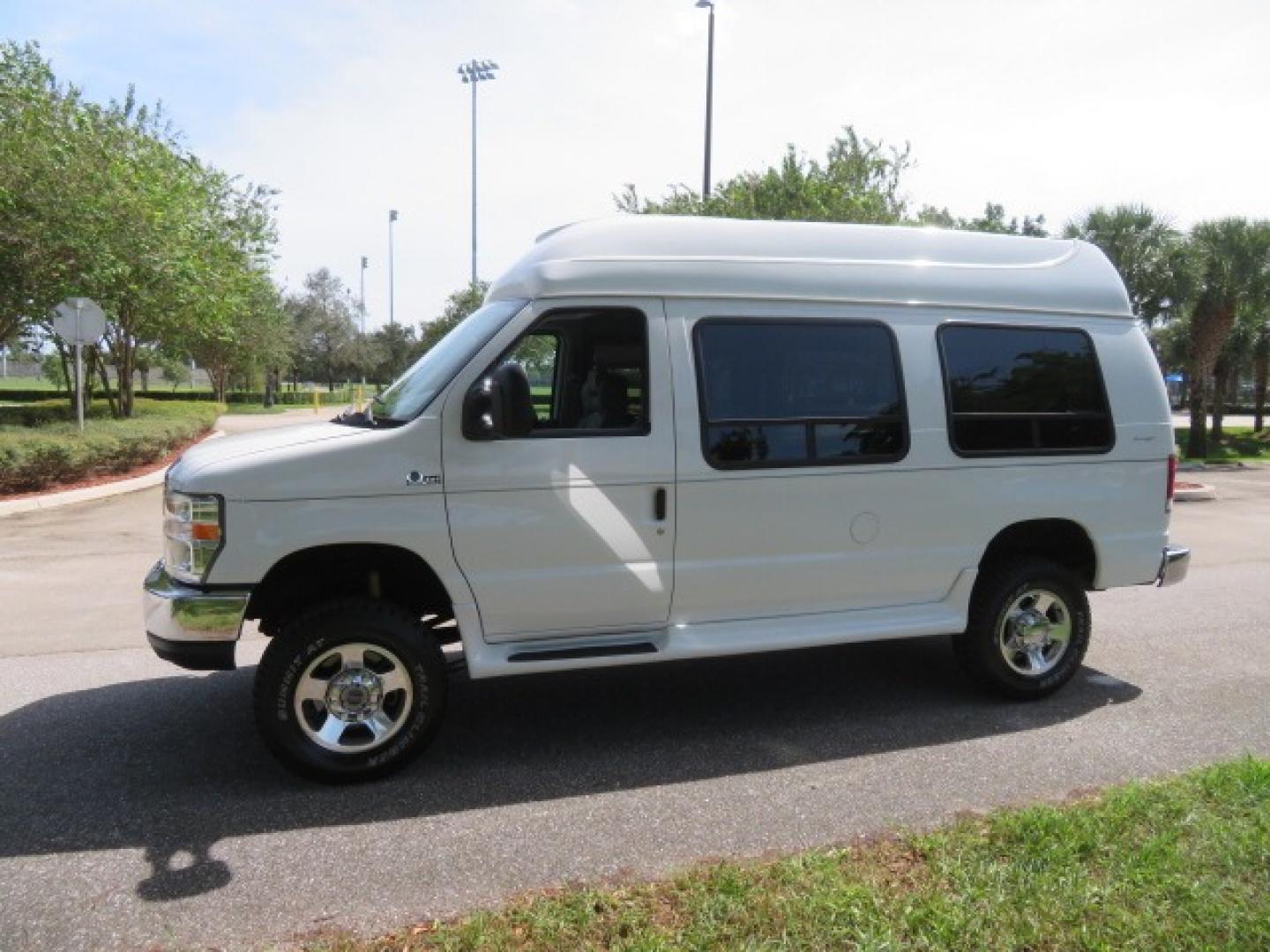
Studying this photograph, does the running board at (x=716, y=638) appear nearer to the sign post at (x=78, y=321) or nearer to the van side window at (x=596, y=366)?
the van side window at (x=596, y=366)

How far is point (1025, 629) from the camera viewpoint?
5309 mm

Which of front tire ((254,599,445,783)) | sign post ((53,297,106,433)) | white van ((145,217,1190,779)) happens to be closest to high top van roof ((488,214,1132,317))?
white van ((145,217,1190,779))

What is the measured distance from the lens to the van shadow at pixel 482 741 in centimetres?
384

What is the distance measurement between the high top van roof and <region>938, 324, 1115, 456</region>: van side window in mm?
174

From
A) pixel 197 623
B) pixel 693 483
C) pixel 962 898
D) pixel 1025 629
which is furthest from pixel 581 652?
pixel 1025 629

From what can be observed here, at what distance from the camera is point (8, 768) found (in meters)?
4.30

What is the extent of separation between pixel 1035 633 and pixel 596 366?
2.91m

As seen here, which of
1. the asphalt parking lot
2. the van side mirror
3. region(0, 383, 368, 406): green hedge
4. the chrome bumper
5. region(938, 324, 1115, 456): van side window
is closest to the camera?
the asphalt parking lot

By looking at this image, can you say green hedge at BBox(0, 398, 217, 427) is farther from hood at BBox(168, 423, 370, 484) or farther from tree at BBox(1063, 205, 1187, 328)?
tree at BBox(1063, 205, 1187, 328)

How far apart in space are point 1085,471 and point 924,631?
4.32 feet

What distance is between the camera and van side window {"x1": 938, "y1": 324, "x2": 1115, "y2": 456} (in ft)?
A: 16.5

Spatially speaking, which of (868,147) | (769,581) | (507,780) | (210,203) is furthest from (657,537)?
(210,203)

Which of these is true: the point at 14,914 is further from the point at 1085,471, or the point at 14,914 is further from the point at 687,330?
the point at 1085,471

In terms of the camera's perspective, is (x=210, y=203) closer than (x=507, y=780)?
No
